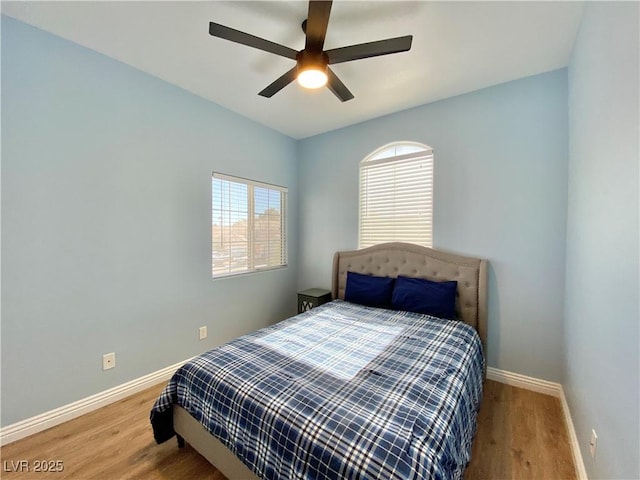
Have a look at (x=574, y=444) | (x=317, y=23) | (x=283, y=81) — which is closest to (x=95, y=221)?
(x=283, y=81)

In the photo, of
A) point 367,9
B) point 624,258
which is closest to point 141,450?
point 624,258

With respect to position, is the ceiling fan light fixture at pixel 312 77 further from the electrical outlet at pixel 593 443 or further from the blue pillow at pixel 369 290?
the electrical outlet at pixel 593 443

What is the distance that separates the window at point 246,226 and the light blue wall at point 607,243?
2.98m

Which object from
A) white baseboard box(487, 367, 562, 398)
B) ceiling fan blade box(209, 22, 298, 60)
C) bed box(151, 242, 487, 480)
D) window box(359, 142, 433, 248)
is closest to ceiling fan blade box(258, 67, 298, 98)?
ceiling fan blade box(209, 22, 298, 60)

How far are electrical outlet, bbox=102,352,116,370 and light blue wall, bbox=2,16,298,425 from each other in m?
0.03

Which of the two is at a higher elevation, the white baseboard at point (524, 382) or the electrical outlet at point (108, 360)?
the electrical outlet at point (108, 360)

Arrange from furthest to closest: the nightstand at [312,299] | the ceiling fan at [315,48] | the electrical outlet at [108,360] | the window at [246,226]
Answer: the nightstand at [312,299]
the window at [246,226]
the electrical outlet at [108,360]
the ceiling fan at [315,48]

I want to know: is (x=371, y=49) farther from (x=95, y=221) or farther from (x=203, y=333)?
(x=203, y=333)

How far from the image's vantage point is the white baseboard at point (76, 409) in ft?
5.56

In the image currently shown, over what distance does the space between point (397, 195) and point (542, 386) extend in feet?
7.23

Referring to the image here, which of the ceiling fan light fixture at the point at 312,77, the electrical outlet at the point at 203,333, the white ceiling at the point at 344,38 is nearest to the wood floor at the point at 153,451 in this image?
the electrical outlet at the point at 203,333

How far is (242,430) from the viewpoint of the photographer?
4.15 feet

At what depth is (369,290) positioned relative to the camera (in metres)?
2.83

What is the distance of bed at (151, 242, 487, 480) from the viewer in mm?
1001
